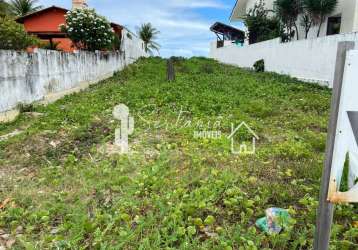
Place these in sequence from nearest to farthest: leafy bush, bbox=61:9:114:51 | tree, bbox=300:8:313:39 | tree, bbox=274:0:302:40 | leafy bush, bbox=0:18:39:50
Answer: leafy bush, bbox=0:18:39:50
leafy bush, bbox=61:9:114:51
tree, bbox=300:8:313:39
tree, bbox=274:0:302:40

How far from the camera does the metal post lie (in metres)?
1.33

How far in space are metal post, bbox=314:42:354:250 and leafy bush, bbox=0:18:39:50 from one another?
6307 mm

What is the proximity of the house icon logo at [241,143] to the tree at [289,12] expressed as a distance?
10.1 m

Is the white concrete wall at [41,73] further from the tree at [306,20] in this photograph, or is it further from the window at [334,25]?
the window at [334,25]

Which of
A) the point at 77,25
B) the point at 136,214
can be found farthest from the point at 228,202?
the point at 77,25

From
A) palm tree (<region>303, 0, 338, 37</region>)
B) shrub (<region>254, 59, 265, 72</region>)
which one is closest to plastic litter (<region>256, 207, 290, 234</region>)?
palm tree (<region>303, 0, 338, 37</region>)

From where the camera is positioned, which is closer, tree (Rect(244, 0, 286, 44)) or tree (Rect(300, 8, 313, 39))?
tree (Rect(300, 8, 313, 39))

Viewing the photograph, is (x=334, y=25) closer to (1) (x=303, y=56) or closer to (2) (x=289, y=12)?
(2) (x=289, y=12)

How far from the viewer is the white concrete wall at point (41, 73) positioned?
223 inches

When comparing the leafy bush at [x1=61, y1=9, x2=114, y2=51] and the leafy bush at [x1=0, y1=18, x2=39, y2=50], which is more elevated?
the leafy bush at [x1=61, y1=9, x2=114, y2=51]

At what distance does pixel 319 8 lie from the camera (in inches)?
459

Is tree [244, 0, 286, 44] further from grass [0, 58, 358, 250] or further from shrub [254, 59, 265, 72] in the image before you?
grass [0, 58, 358, 250]

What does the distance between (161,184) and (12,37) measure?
5107 millimetres

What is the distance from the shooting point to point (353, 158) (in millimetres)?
1411
